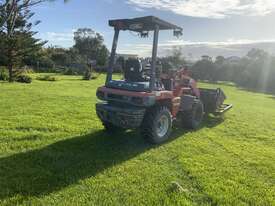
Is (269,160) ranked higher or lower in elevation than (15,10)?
lower

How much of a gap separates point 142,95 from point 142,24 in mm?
1752

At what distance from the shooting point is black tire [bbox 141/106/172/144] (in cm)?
785

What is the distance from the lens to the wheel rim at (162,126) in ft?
27.2

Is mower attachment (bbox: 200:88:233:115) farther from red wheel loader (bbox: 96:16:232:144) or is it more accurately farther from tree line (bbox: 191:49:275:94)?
tree line (bbox: 191:49:275:94)

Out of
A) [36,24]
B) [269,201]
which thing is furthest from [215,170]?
[36,24]

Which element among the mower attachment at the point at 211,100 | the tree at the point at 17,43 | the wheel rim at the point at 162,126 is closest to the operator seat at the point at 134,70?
the wheel rim at the point at 162,126


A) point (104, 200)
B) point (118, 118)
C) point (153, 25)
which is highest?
point (153, 25)

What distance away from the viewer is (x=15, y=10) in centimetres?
1241

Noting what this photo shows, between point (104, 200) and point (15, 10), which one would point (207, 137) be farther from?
point (15, 10)

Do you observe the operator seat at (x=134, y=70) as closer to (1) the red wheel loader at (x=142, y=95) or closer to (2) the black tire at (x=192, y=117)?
(1) the red wheel loader at (x=142, y=95)

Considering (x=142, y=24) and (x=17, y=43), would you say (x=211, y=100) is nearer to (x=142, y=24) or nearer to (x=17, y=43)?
(x=142, y=24)

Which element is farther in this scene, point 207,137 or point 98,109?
point 207,137

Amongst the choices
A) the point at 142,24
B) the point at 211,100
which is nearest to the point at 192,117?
the point at 211,100

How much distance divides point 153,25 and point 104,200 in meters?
4.45
